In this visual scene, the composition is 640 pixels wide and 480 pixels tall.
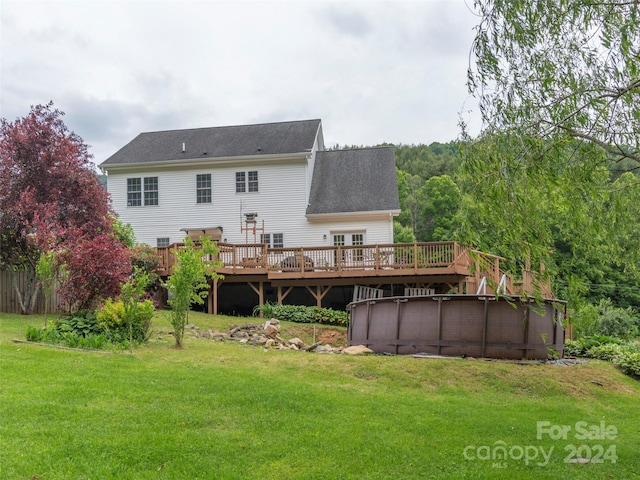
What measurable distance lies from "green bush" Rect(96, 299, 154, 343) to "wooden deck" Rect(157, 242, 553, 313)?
6.36 metres

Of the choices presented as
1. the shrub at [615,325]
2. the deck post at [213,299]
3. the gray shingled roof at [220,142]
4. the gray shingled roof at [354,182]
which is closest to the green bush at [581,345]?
the gray shingled roof at [354,182]

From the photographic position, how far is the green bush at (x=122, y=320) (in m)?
9.32

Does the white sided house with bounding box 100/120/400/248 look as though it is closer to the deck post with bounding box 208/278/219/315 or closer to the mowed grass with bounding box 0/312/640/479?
the deck post with bounding box 208/278/219/315

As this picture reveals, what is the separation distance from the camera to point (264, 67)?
1764 centimetres

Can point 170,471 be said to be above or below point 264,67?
below

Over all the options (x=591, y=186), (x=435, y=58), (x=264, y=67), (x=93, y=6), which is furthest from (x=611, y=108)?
(x=264, y=67)

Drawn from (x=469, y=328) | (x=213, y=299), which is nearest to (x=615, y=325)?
(x=469, y=328)

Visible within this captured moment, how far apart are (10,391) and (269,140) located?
1719cm

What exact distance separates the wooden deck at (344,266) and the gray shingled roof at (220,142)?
561cm

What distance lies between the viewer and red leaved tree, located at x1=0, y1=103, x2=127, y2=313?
1148 cm

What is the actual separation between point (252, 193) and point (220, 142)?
337 centimetres

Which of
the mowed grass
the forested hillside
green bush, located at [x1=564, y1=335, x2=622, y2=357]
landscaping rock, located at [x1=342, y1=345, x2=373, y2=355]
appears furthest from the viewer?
green bush, located at [x1=564, y1=335, x2=622, y2=357]

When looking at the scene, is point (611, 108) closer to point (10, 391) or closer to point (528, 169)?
point (528, 169)

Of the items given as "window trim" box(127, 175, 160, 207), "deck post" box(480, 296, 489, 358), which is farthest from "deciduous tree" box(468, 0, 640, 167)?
"window trim" box(127, 175, 160, 207)
